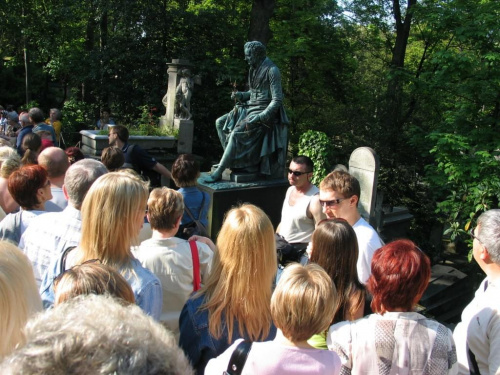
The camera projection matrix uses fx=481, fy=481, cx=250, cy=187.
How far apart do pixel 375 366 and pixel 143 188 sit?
138cm

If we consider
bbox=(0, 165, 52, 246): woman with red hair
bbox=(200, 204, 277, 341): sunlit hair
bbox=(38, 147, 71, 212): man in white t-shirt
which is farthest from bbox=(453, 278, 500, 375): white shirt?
bbox=(38, 147, 71, 212): man in white t-shirt

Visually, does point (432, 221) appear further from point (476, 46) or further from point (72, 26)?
point (72, 26)

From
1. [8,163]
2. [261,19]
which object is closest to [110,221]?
[8,163]

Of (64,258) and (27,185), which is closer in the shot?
(64,258)

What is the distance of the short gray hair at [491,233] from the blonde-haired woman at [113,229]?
1686 millimetres

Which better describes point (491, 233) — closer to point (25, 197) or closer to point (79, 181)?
point (79, 181)

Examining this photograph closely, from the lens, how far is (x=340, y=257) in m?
2.59

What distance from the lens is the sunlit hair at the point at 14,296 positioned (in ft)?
5.13

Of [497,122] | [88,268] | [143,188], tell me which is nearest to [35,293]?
[88,268]

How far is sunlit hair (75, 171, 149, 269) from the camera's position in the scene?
2.34 meters

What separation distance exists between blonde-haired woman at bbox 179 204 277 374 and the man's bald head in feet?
6.92

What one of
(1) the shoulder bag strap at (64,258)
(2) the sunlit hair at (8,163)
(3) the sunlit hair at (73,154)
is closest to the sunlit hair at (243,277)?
(1) the shoulder bag strap at (64,258)

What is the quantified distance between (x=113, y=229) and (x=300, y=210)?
2427 mm

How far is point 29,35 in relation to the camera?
17094 mm
